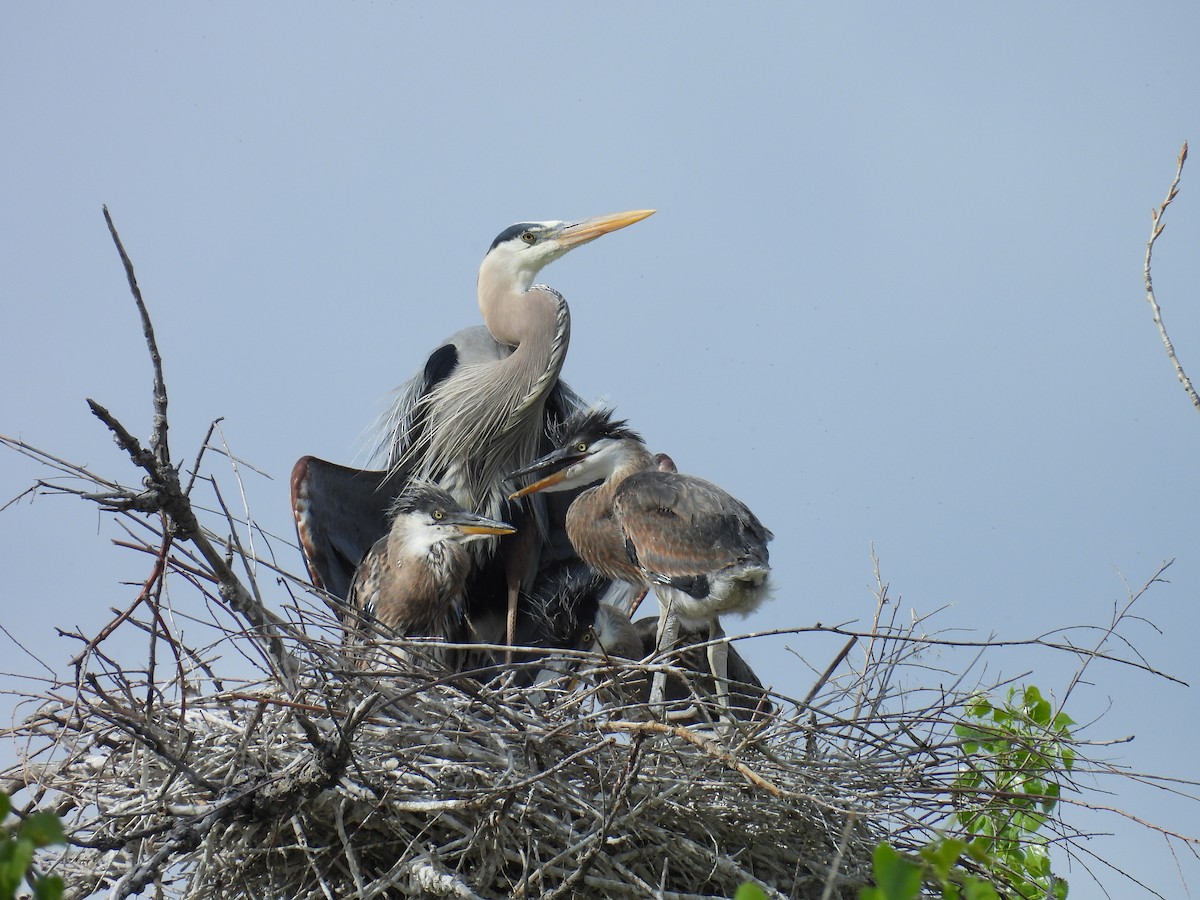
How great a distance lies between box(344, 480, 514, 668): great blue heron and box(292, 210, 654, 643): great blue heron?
0.53m

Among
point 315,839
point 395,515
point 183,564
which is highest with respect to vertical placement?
point 395,515

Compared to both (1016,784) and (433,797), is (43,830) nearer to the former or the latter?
(433,797)

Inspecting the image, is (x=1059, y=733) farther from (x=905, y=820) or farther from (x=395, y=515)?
(x=395, y=515)

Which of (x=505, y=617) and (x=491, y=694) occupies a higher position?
(x=505, y=617)

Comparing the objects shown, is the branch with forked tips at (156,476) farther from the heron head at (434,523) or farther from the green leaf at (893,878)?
the heron head at (434,523)

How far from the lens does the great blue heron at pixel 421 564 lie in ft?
15.0

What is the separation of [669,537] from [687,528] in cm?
7

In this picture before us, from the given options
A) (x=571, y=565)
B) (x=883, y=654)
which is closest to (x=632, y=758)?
(x=883, y=654)

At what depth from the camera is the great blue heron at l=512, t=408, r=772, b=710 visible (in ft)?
13.0

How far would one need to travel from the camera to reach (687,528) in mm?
4016

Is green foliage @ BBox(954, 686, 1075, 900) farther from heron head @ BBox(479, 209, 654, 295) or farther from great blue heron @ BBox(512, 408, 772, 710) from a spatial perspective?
heron head @ BBox(479, 209, 654, 295)

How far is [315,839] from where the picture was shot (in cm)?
302

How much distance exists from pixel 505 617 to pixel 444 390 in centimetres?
99

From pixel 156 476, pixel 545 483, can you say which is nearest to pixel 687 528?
pixel 545 483
